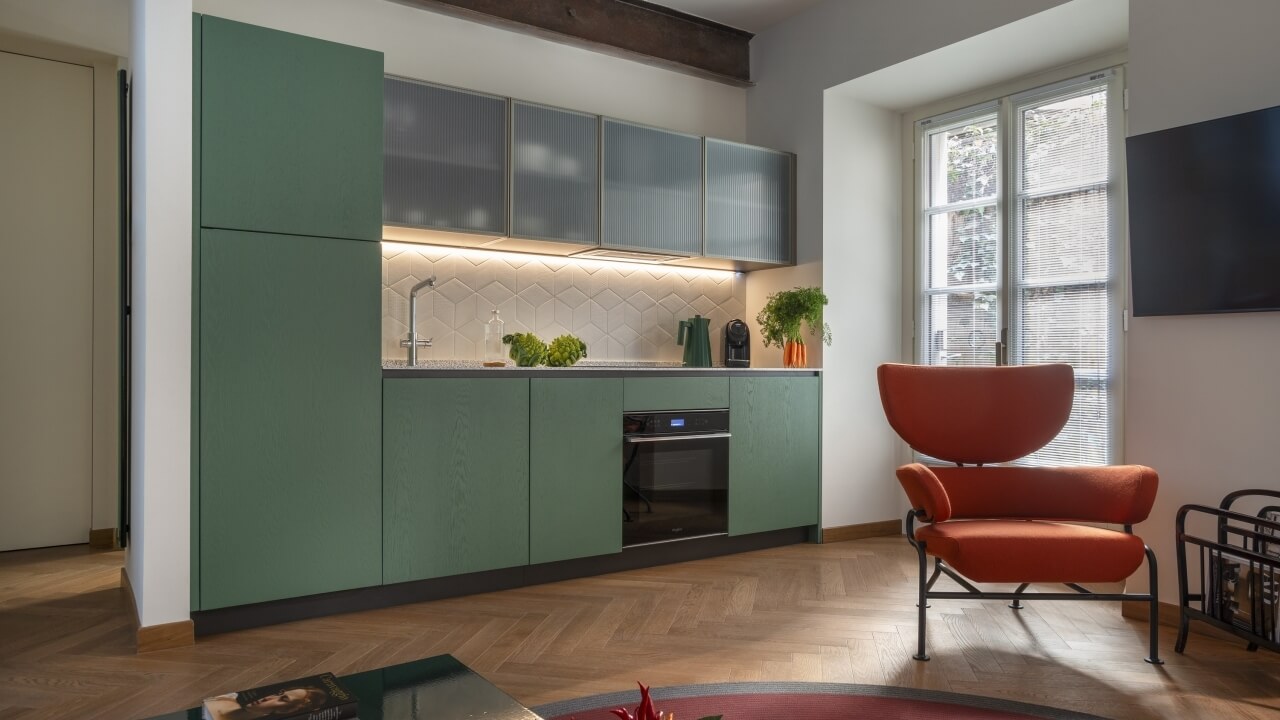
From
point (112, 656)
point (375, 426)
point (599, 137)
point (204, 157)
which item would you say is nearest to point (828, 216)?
point (599, 137)

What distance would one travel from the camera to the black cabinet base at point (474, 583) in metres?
3.04

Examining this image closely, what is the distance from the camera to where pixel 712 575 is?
154 inches

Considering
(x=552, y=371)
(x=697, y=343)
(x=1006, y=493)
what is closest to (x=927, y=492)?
(x=1006, y=493)

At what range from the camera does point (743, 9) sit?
4793 mm

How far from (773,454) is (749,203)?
140cm

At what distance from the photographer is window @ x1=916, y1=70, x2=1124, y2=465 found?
4.00m

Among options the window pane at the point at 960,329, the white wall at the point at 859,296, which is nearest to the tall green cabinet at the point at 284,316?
the white wall at the point at 859,296

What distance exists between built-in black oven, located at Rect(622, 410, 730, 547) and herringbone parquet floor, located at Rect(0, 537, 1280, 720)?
13.4 inches

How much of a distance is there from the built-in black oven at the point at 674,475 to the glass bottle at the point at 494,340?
812 mm

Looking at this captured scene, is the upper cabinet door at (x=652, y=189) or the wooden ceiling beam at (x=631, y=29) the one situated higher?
the wooden ceiling beam at (x=631, y=29)

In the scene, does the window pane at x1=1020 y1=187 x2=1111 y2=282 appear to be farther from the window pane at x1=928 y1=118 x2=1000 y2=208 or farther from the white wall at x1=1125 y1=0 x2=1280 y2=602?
the white wall at x1=1125 y1=0 x2=1280 y2=602

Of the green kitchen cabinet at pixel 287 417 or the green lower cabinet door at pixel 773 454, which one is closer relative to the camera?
the green kitchen cabinet at pixel 287 417

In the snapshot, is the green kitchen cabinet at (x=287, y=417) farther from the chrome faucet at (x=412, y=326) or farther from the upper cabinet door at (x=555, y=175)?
the upper cabinet door at (x=555, y=175)

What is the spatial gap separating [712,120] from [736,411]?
189cm
